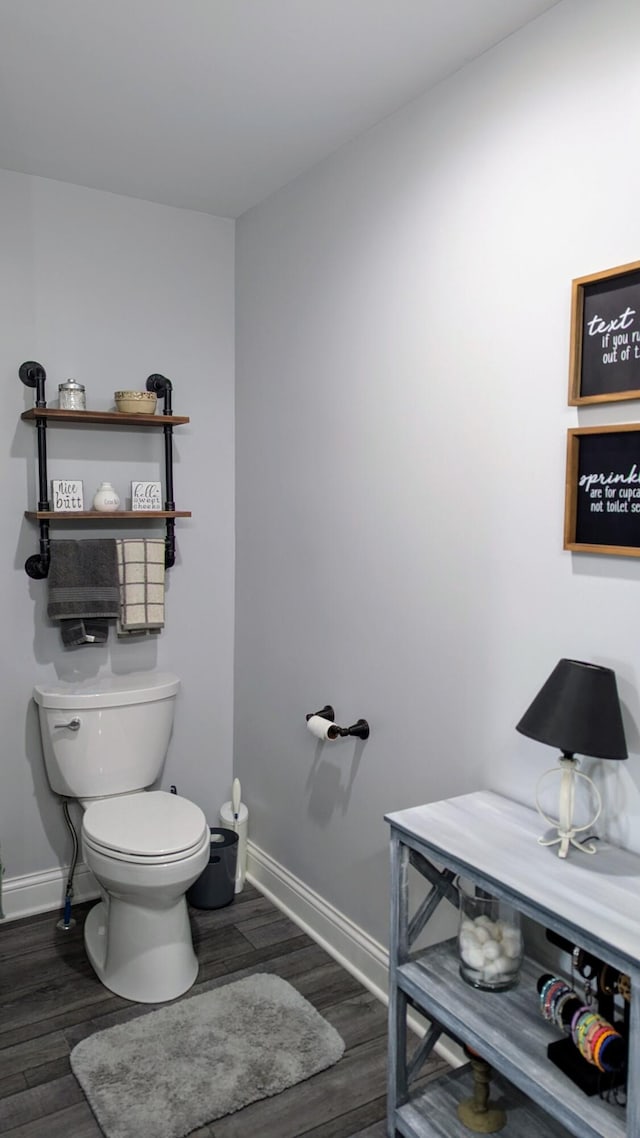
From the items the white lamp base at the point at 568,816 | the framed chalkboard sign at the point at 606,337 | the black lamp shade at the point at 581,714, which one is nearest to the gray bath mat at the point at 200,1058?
the white lamp base at the point at 568,816

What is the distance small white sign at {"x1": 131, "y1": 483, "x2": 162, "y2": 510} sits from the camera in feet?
9.36

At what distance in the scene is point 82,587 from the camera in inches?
106

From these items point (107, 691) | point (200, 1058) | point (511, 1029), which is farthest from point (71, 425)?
point (511, 1029)

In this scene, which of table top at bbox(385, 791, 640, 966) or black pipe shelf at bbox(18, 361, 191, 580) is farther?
black pipe shelf at bbox(18, 361, 191, 580)

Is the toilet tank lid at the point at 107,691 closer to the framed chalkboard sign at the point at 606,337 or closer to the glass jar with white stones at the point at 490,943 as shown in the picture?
the glass jar with white stones at the point at 490,943

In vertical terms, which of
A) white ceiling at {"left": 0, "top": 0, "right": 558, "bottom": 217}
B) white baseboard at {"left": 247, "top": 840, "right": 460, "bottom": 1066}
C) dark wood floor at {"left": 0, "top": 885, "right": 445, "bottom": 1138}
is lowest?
dark wood floor at {"left": 0, "top": 885, "right": 445, "bottom": 1138}

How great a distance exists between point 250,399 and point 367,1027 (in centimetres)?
210

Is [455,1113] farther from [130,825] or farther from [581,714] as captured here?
[130,825]

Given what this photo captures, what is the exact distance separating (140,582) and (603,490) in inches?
66.8

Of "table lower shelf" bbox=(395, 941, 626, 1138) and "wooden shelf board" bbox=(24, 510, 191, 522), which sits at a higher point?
"wooden shelf board" bbox=(24, 510, 191, 522)

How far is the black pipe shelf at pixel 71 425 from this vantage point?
2.65 meters

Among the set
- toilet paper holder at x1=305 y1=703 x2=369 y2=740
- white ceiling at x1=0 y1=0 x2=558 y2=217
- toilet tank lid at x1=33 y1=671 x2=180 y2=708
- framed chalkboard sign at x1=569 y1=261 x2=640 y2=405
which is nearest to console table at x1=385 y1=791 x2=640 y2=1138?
toilet paper holder at x1=305 y1=703 x2=369 y2=740

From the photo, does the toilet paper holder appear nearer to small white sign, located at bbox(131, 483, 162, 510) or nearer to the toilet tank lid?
the toilet tank lid

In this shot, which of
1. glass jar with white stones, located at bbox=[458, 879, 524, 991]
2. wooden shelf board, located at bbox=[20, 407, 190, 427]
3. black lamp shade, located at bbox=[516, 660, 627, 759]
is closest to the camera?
black lamp shade, located at bbox=[516, 660, 627, 759]
